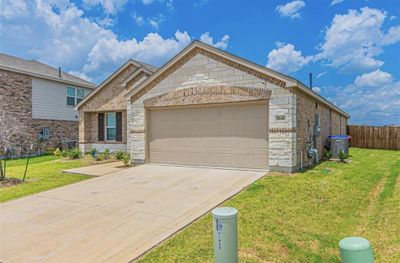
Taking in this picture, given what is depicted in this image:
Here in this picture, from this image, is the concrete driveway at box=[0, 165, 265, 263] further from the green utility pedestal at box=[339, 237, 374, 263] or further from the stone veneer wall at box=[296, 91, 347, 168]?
the green utility pedestal at box=[339, 237, 374, 263]

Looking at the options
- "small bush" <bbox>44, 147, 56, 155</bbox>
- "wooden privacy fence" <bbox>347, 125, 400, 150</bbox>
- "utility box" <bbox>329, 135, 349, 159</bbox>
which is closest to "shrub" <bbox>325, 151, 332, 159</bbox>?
"utility box" <bbox>329, 135, 349, 159</bbox>

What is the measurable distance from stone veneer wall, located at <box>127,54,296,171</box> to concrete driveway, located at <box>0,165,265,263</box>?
3.94 feet

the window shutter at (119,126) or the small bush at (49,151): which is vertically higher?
the window shutter at (119,126)

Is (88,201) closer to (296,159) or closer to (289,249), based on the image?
(289,249)

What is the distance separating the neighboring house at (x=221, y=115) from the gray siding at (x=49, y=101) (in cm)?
972

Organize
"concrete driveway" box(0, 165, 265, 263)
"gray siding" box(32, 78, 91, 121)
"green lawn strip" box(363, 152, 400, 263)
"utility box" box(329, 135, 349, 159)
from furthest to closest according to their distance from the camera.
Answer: "gray siding" box(32, 78, 91, 121) < "utility box" box(329, 135, 349, 159) < "concrete driveway" box(0, 165, 265, 263) < "green lawn strip" box(363, 152, 400, 263)

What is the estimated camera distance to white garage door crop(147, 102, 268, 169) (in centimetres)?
972

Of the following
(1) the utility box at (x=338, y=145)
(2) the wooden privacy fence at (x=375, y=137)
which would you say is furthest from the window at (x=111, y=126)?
(2) the wooden privacy fence at (x=375, y=137)

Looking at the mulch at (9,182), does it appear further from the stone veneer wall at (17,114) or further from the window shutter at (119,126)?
the stone veneer wall at (17,114)

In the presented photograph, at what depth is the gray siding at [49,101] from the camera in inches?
717

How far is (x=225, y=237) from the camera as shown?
10.0ft

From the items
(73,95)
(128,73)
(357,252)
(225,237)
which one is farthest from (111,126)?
(357,252)

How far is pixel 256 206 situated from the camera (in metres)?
5.76

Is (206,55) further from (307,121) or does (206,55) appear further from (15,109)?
(15,109)
